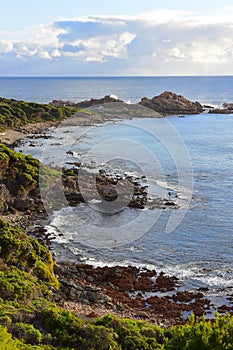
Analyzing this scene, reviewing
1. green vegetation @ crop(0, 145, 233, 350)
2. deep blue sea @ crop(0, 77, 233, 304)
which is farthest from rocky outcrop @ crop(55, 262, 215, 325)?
green vegetation @ crop(0, 145, 233, 350)

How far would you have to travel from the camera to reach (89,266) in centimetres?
3000

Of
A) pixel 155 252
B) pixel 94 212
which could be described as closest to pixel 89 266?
pixel 155 252

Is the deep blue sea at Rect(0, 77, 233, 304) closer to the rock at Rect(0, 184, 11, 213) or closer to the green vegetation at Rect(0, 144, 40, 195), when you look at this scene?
the rock at Rect(0, 184, 11, 213)

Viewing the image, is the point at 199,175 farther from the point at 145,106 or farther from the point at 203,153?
the point at 145,106

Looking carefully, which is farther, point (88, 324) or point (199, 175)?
point (199, 175)

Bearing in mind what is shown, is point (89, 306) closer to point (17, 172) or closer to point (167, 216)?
point (167, 216)

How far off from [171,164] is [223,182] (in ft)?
39.3

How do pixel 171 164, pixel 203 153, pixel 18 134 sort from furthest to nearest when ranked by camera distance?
1. pixel 18 134
2. pixel 203 153
3. pixel 171 164

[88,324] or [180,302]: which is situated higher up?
[88,324]

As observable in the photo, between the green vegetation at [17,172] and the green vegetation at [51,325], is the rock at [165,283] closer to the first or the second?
the green vegetation at [51,325]

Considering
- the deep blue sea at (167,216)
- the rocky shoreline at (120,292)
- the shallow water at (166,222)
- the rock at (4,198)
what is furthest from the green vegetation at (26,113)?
the rocky shoreline at (120,292)

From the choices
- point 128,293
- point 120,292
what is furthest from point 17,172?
point 128,293

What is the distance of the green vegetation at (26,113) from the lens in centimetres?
9400

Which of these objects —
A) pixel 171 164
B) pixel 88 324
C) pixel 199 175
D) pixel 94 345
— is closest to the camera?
pixel 94 345
